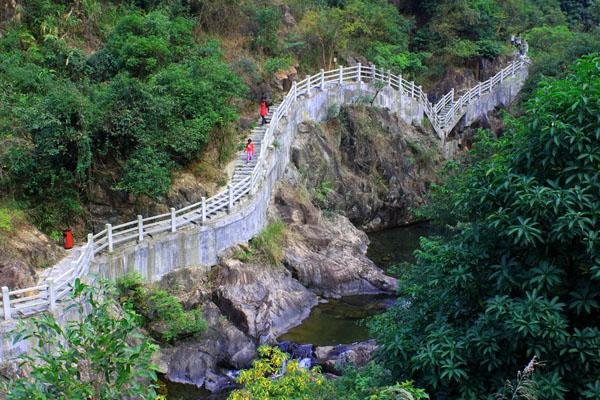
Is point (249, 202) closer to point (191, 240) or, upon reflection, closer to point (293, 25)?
point (191, 240)

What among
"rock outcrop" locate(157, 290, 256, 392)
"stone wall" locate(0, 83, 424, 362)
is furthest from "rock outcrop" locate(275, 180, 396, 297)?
"rock outcrop" locate(157, 290, 256, 392)

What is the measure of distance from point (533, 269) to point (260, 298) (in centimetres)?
1335

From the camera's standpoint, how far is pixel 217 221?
795 inches

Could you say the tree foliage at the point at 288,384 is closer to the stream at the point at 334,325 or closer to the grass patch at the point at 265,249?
the stream at the point at 334,325

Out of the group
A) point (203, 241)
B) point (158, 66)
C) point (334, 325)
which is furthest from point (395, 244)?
point (158, 66)

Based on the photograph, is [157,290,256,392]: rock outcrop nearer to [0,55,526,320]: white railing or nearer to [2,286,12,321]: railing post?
[0,55,526,320]: white railing

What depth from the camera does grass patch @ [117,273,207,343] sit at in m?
17.3

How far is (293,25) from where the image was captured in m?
33.8

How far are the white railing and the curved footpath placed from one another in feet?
0.07

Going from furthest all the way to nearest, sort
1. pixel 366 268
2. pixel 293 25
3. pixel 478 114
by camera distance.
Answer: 1. pixel 478 114
2. pixel 293 25
3. pixel 366 268

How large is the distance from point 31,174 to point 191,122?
207 inches

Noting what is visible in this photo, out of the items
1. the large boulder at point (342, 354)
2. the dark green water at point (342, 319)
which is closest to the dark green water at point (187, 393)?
the large boulder at point (342, 354)

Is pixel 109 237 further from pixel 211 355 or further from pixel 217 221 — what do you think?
pixel 211 355

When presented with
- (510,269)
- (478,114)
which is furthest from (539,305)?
(478,114)
